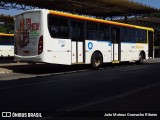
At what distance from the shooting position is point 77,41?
811 inches

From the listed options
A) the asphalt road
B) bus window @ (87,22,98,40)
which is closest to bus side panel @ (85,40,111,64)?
bus window @ (87,22,98,40)

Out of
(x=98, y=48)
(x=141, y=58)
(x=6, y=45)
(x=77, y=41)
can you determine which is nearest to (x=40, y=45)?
(x=77, y=41)

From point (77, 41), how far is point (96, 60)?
2.34 m

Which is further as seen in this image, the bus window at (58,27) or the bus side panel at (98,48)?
the bus side panel at (98,48)

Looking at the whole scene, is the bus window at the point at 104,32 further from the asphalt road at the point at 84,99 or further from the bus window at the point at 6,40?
the bus window at the point at 6,40

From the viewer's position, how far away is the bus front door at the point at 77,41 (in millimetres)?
20266

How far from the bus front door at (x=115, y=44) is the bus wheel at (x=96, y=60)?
5.83 ft

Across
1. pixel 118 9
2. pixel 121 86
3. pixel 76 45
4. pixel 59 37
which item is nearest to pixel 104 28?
pixel 76 45

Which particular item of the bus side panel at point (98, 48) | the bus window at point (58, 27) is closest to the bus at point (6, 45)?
the bus side panel at point (98, 48)

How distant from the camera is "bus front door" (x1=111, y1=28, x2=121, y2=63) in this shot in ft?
79.2

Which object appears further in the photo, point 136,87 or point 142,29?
point 142,29

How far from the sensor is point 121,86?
12.8m

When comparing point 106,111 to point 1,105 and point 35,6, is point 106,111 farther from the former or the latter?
point 35,6

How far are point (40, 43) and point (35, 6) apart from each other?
18.6m
